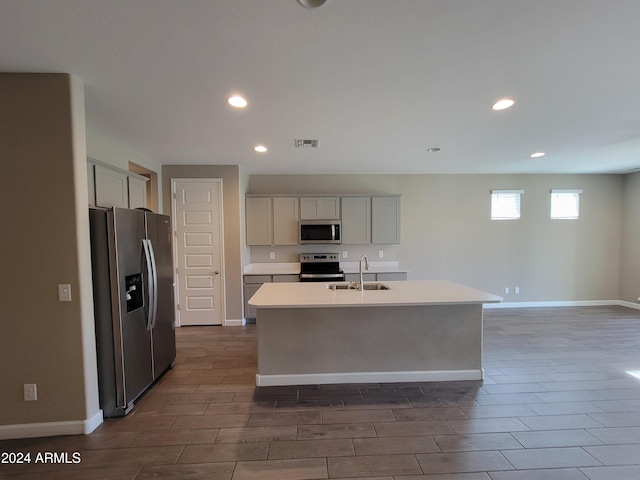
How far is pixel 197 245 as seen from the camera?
448cm

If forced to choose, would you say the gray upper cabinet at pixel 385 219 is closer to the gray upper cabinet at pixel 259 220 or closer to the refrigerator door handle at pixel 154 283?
the gray upper cabinet at pixel 259 220

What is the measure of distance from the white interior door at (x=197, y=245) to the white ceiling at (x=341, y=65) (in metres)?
1.20

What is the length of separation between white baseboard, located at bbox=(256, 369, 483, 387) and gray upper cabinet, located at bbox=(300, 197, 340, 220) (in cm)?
281

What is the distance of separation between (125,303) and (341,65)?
2490 millimetres

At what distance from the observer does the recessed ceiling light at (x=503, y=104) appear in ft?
7.66

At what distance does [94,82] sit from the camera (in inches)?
80.1

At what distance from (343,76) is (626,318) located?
6.23 m

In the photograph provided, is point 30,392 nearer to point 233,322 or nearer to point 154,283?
point 154,283

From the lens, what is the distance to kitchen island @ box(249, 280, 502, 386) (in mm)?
2764

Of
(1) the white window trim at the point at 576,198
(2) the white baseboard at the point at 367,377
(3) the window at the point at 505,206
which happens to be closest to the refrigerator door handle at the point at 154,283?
(2) the white baseboard at the point at 367,377

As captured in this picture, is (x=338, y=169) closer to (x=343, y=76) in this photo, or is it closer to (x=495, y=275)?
(x=343, y=76)

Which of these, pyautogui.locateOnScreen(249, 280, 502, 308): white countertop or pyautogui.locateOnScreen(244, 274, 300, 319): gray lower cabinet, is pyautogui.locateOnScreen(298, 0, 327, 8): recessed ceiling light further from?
pyautogui.locateOnScreen(244, 274, 300, 319): gray lower cabinet

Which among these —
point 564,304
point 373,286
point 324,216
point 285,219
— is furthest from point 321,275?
point 564,304

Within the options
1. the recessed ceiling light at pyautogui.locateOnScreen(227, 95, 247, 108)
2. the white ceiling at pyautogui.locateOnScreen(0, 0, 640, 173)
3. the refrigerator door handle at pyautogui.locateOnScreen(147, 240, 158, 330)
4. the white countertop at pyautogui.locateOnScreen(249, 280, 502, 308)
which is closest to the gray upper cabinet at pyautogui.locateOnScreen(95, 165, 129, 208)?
the white ceiling at pyautogui.locateOnScreen(0, 0, 640, 173)
